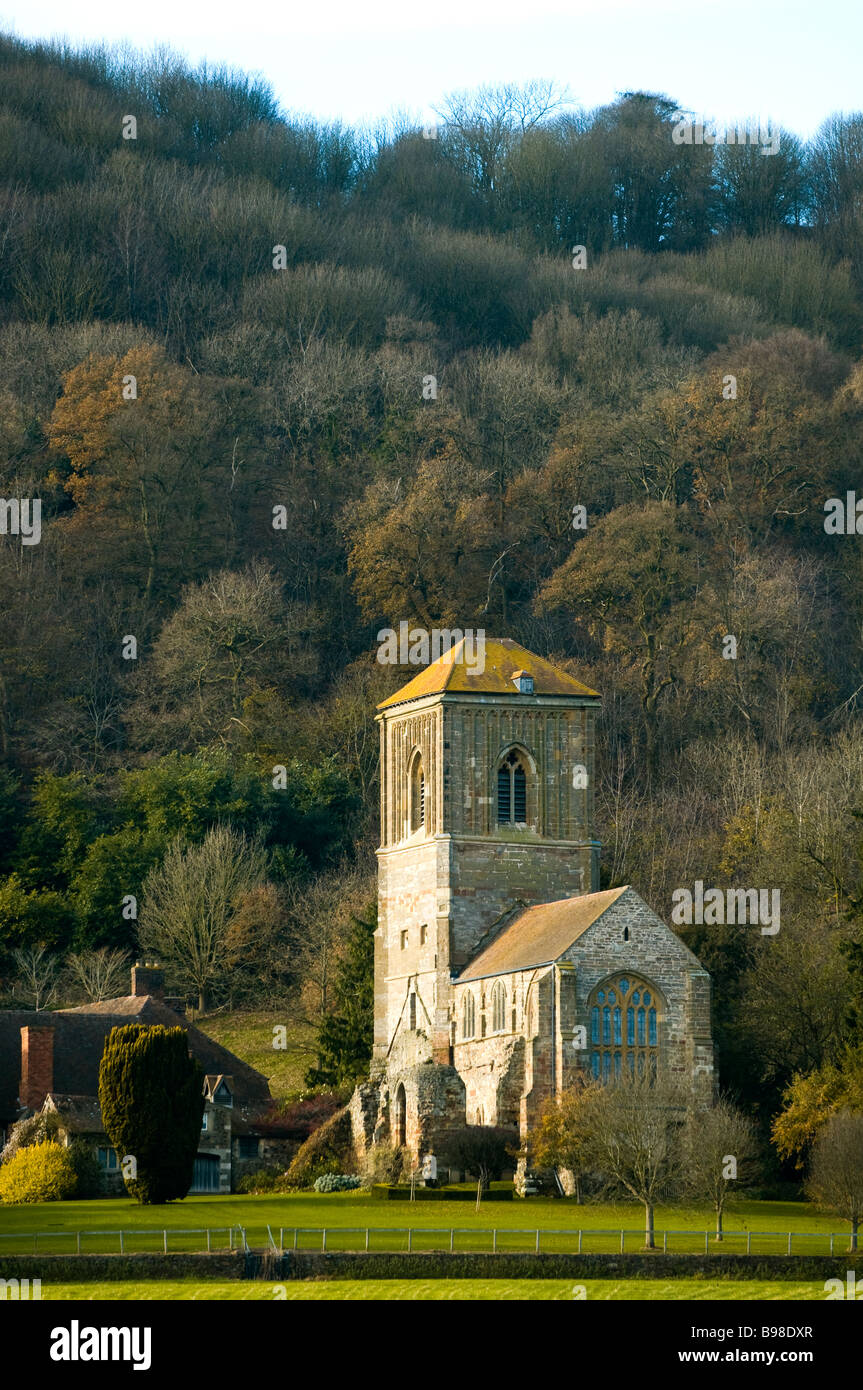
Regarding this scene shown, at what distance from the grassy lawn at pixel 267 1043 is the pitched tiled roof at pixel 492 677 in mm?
10658

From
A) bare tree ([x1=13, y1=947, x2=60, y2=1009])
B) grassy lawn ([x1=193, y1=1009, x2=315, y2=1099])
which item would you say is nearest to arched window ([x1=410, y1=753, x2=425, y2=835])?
grassy lawn ([x1=193, y1=1009, x2=315, y2=1099])

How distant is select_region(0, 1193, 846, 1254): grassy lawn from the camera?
50.3 metres

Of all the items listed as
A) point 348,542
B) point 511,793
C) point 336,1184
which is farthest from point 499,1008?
point 348,542

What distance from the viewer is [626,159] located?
128750 mm

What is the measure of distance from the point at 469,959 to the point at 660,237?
6397 centimetres

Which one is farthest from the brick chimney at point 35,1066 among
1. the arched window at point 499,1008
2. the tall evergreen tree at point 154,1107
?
the arched window at point 499,1008

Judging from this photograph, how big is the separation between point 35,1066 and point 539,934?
12693 millimetres

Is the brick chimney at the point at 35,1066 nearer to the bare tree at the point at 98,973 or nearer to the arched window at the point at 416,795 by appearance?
the bare tree at the point at 98,973

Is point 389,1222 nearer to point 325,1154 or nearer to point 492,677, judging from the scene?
point 325,1154

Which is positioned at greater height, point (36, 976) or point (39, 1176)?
point (36, 976)

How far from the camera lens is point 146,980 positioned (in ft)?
248

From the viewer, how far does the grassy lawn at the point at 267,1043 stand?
77.6 m

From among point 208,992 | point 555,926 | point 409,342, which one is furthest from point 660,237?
point 555,926
